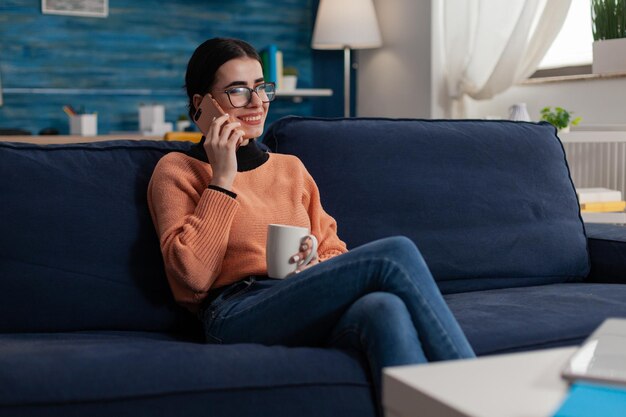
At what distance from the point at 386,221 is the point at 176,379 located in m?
0.93

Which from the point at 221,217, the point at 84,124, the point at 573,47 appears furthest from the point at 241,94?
the point at 84,124

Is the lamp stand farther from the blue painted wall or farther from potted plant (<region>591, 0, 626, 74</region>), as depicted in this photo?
potted plant (<region>591, 0, 626, 74</region>)

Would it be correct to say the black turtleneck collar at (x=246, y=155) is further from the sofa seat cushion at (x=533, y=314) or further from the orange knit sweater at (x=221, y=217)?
the sofa seat cushion at (x=533, y=314)

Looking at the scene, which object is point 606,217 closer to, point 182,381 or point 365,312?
point 365,312

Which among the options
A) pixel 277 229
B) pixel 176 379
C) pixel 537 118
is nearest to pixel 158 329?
pixel 277 229

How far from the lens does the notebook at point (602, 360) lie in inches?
34.2

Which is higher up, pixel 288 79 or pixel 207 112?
pixel 288 79

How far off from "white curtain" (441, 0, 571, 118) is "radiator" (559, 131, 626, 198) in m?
0.46

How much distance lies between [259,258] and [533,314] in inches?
22.6

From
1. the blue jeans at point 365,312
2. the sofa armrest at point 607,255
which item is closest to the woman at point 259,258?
the blue jeans at point 365,312

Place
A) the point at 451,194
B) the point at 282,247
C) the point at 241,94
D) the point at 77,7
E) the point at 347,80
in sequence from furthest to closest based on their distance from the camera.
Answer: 1. the point at 347,80
2. the point at 77,7
3. the point at 451,194
4. the point at 241,94
5. the point at 282,247

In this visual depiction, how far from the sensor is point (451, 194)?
2.23m

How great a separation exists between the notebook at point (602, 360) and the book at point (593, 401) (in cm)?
1

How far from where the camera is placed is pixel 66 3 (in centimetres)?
457
